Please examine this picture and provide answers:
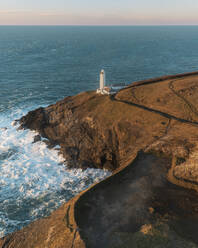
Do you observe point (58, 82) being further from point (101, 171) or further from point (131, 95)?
point (101, 171)

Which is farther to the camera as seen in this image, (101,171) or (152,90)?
(152,90)

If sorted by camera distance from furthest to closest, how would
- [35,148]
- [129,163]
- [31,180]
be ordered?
[35,148] < [31,180] < [129,163]

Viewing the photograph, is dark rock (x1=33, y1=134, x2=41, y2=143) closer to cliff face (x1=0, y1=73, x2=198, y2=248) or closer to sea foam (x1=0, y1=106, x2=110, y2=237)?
sea foam (x1=0, y1=106, x2=110, y2=237)

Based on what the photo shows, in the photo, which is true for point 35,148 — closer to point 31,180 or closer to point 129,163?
point 31,180

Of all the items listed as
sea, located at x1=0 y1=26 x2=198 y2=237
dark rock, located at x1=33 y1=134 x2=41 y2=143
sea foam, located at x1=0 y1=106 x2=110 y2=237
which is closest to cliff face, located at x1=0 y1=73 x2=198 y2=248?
dark rock, located at x1=33 y1=134 x2=41 y2=143

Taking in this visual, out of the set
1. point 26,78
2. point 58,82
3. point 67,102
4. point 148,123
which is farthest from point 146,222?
point 26,78

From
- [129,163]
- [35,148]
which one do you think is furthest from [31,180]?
[129,163]
